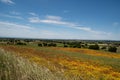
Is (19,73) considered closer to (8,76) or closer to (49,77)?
(8,76)

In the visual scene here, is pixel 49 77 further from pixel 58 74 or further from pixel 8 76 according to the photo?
pixel 8 76

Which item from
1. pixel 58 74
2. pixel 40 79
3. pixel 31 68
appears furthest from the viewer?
pixel 31 68

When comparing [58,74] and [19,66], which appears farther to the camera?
[19,66]

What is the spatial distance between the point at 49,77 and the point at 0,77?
1.52 meters

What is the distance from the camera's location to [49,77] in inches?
197

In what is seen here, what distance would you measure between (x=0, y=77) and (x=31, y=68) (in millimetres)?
980

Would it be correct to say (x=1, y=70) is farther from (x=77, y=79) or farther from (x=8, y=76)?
(x=77, y=79)

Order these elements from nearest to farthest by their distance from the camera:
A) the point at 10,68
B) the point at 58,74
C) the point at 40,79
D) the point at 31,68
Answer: the point at 40,79, the point at 58,74, the point at 31,68, the point at 10,68

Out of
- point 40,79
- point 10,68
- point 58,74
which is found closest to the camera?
point 40,79

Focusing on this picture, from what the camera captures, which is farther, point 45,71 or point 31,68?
point 31,68

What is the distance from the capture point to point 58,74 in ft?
17.5

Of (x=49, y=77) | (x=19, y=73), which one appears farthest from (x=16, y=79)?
(x=49, y=77)

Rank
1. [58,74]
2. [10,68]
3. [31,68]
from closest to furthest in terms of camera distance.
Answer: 1. [58,74]
2. [31,68]
3. [10,68]

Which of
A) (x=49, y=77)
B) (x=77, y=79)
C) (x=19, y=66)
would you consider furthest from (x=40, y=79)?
(x=19, y=66)
